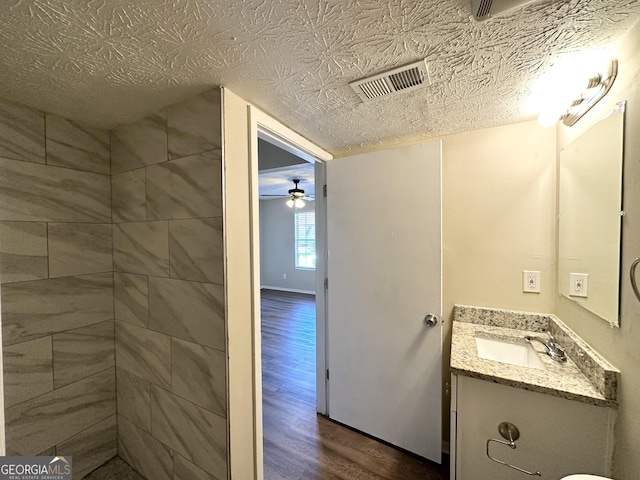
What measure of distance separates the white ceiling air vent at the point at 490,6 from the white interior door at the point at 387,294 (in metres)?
0.92

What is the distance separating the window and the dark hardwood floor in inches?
142

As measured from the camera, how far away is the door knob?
161cm

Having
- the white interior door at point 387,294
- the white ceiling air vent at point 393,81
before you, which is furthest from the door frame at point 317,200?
the white ceiling air vent at point 393,81

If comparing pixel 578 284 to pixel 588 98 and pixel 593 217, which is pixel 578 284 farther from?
pixel 588 98

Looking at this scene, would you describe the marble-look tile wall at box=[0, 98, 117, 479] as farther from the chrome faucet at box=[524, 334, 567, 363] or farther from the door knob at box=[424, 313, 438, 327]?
the chrome faucet at box=[524, 334, 567, 363]

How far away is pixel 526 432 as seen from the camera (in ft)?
3.50

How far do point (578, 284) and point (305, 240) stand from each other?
549cm

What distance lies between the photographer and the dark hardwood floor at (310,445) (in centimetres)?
156

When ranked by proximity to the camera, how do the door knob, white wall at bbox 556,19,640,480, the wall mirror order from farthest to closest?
the door knob → the wall mirror → white wall at bbox 556,19,640,480

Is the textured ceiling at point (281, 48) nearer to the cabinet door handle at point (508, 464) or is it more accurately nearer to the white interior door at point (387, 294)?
the white interior door at point (387, 294)

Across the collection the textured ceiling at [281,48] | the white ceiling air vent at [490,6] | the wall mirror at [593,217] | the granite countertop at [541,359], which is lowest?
the granite countertop at [541,359]

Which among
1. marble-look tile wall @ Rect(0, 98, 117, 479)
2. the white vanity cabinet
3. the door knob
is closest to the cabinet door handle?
the white vanity cabinet

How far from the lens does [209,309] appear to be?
1186 mm

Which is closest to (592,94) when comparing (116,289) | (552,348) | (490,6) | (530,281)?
(490,6)
